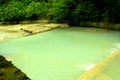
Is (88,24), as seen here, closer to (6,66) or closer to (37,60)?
(37,60)

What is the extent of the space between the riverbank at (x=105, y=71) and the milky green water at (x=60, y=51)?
424mm

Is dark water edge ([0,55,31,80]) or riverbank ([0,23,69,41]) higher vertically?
dark water edge ([0,55,31,80])

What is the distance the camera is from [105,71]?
8352mm

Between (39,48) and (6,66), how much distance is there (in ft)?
21.8

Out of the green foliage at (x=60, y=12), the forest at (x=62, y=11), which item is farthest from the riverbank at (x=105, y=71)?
the green foliage at (x=60, y=12)

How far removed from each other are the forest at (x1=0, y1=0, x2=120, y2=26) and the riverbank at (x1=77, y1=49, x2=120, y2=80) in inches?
307

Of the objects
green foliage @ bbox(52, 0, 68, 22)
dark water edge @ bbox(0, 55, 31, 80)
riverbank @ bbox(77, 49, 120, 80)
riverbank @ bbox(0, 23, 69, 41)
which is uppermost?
green foliage @ bbox(52, 0, 68, 22)

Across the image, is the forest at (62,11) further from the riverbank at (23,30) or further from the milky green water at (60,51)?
the milky green water at (60,51)

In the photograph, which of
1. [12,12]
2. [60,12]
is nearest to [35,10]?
[12,12]

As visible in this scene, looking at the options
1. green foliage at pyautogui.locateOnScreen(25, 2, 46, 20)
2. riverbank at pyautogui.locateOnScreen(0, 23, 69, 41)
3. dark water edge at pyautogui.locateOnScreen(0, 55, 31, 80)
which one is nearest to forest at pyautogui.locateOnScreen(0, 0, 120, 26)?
green foliage at pyautogui.locateOnScreen(25, 2, 46, 20)

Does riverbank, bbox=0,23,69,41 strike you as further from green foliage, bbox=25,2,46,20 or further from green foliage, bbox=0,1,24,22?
green foliage, bbox=25,2,46,20

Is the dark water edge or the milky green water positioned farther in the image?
the milky green water

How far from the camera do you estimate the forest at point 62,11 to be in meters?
17.0

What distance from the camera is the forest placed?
17.0 metres
